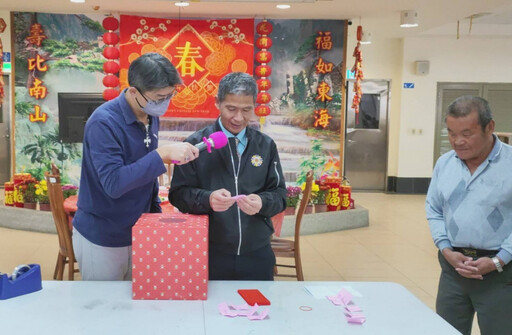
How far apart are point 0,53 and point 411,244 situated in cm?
585

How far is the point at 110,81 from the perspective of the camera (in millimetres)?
7387

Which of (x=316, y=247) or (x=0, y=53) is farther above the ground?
(x=0, y=53)

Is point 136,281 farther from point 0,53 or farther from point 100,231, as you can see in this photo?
point 0,53

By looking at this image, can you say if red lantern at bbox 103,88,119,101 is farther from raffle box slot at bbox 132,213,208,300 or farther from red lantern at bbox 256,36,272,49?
raffle box slot at bbox 132,213,208,300

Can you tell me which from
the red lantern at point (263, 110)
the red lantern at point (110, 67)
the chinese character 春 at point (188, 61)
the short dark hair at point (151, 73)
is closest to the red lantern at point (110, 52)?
the red lantern at point (110, 67)

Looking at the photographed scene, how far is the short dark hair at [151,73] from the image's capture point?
2150mm

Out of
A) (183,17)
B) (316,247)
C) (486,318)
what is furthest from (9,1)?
(486,318)

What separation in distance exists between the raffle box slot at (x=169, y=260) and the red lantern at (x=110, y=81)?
5.77m

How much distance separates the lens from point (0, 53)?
7098 mm

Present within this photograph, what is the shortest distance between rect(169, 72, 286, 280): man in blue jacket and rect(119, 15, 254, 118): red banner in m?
5.60

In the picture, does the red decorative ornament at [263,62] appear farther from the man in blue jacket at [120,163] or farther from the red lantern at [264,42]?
the man in blue jacket at [120,163]

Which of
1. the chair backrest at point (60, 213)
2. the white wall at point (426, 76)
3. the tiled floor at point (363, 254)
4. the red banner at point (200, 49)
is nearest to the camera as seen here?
the chair backrest at point (60, 213)

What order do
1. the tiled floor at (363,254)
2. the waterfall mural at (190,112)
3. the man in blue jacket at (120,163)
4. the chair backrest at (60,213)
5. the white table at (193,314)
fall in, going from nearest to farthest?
the white table at (193,314), the man in blue jacket at (120,163), the chair backrest at (60,213), the tiled floor at (363,254), the waterfall mural at (190,112)

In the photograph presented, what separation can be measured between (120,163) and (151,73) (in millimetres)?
383
